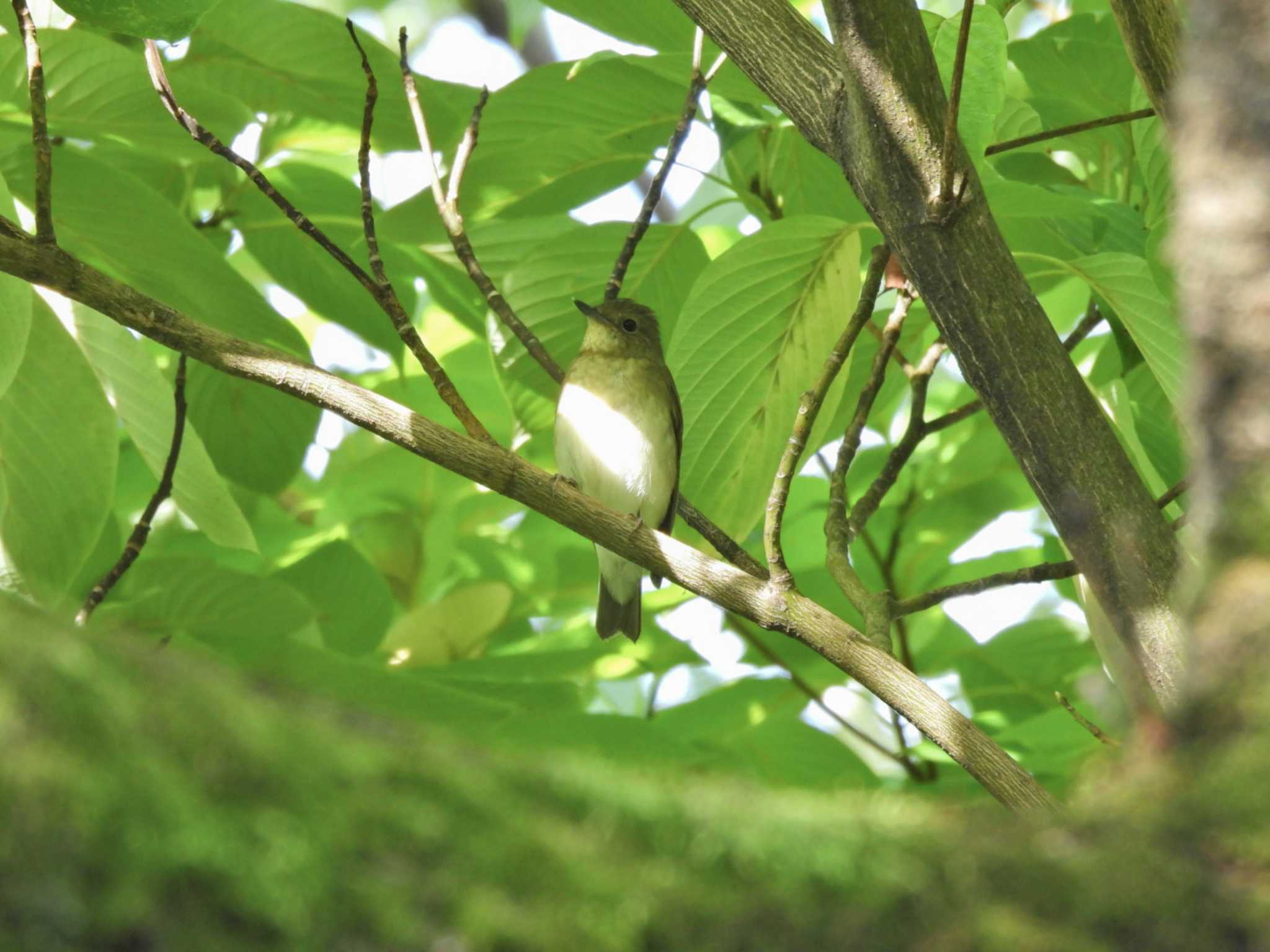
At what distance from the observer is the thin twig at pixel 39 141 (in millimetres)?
2227

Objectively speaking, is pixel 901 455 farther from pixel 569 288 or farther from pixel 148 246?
pixel 148 246

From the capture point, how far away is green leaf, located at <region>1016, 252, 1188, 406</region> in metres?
2.58

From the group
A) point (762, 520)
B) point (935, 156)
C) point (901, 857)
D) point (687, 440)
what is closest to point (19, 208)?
point (687, 440)

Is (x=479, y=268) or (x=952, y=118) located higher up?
(x=479, y=268)

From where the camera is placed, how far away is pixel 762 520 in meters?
3.46

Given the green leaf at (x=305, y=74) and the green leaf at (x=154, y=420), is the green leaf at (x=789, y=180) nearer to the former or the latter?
the green leaf at (x=305, y=74)

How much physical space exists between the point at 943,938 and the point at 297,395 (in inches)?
69.2

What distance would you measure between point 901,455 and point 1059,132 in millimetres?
748

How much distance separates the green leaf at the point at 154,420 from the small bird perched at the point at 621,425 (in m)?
2.46

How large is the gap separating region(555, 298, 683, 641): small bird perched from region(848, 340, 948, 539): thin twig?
2.41 metres

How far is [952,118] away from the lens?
208cm

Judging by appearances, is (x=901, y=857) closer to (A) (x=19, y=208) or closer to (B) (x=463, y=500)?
(A) (x=19, y=208)

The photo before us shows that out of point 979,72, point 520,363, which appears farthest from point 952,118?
point 520,363

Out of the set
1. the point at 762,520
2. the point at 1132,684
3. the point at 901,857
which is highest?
the point at 762,520
